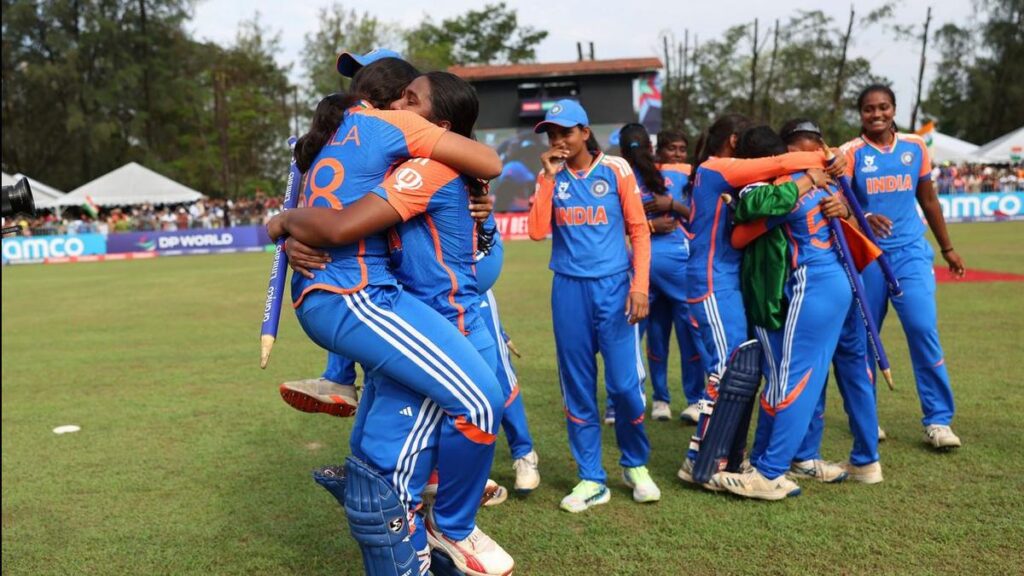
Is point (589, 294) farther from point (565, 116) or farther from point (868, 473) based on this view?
point (868, 473)

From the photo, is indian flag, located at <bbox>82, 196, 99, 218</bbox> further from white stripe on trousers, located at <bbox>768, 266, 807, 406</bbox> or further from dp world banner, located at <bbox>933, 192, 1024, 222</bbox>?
white stripe on trousers, located at <bbox>768, 266, 807, 406</bbox>

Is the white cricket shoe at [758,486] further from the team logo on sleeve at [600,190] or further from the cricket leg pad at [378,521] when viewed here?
the cricket leg pad at [378,521]

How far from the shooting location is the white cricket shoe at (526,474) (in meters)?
4.88

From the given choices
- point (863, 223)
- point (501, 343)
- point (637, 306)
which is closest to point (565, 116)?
point (637, 306)

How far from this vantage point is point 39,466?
5.77 m

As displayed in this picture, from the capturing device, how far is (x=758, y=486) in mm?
4543

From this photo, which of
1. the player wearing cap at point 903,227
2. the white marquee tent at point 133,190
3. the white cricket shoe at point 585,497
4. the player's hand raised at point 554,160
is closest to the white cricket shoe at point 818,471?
the player wearing cap at point 903,227

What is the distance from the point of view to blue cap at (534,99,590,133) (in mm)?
4676

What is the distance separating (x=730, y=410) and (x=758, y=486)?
0.45 meters

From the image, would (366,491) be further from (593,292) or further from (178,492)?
(178,492)

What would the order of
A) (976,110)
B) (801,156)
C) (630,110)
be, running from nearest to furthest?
(801,156), (630,110), (976,110)

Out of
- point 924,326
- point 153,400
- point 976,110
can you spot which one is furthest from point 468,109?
point 976,110

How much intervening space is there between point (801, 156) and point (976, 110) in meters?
66.8

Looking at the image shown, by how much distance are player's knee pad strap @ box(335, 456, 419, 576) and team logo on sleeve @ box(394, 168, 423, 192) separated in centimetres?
96
